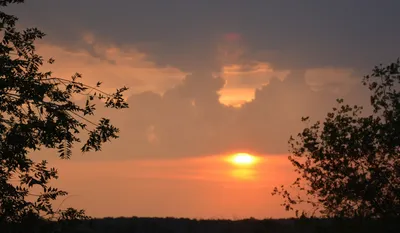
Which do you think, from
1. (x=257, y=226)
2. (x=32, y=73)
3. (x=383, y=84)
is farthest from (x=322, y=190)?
(x=257, y=226)

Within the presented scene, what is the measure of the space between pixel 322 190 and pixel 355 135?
2.92 metres

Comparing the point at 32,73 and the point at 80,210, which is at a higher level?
the point at 32,73

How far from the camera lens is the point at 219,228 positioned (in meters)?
44.8

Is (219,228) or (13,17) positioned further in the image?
(219,228)

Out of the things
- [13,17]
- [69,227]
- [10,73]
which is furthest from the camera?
[13,17]

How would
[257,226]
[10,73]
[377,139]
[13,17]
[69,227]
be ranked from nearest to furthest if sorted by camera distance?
1. [10,73]
2. [69,227]
3. [13,17]
4. [377,139]
5. [257,226]

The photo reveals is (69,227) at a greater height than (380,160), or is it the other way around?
(380,160)

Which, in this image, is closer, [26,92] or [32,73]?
[26,92]

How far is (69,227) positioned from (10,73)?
14.3 ft

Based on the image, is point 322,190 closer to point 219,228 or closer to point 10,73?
point 10,73

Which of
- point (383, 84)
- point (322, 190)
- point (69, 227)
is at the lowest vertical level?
point (69, 227)

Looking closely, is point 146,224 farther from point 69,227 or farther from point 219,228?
point 69,227

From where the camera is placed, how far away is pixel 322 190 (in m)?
23.9

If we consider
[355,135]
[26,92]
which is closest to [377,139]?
[355,135]
